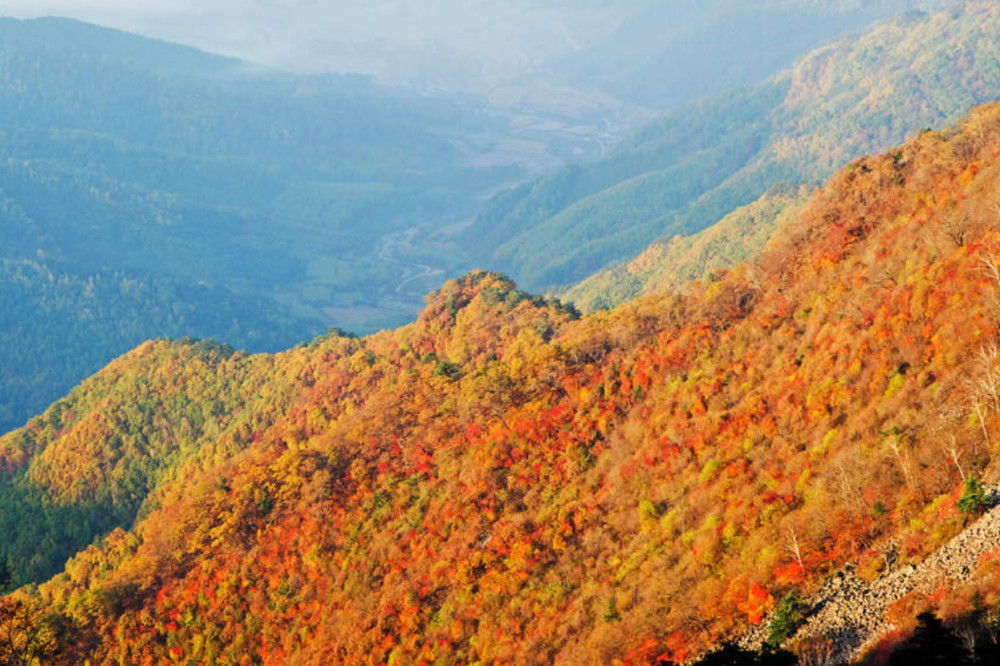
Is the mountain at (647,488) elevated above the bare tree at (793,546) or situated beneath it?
elevated above

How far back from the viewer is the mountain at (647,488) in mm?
47531

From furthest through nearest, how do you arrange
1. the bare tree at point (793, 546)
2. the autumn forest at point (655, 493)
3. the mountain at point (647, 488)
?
the mountain at point (647, 488)
the bare tree at point (793, 546)
the autumn forest at point (655, 493)

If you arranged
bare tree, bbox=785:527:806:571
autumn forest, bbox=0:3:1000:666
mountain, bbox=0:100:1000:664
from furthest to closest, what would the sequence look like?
mountain, bbox=0:100:1000:664 → bare tree, bbox=785:527:806:571 → autumn forest, bbox=0:3:1000:666

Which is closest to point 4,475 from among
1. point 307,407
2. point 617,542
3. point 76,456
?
point 76,456

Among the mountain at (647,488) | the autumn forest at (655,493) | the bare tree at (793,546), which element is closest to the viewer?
the autumn forest at (655,493)

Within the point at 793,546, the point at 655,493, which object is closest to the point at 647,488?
the point at 655,493

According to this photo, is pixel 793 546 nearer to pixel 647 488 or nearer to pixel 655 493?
pixel 655 493

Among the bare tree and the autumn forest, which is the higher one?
the autumn forest

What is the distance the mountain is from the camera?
4753 centimetres

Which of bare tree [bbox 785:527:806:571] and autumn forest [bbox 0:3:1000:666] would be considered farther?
bare tree [bbox 785:527:806:571]

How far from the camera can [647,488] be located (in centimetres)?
6550

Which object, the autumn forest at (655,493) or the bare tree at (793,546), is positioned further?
the bare tree at (793,546)

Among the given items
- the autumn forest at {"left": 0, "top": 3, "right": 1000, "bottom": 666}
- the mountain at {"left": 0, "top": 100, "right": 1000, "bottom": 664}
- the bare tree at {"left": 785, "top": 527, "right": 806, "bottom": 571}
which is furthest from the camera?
the mountain at {"left": 0, "top": 100, "right": 1000, "bottom": 664}

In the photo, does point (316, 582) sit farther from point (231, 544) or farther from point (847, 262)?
point (847, 262)
